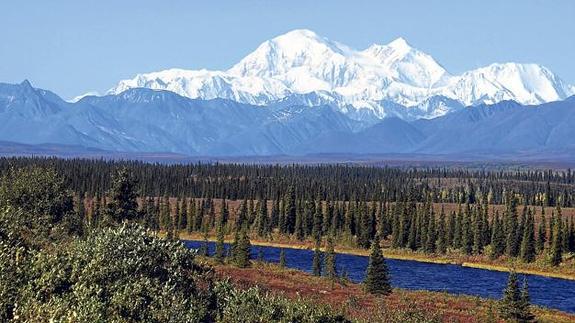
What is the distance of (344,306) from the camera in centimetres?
7356

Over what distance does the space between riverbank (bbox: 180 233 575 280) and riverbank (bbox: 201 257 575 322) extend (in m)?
45.0

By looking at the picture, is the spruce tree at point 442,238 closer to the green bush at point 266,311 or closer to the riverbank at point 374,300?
the riverbank at point 374,300

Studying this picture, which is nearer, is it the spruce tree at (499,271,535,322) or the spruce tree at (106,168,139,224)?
the spruce tree at (499,271,535,322)

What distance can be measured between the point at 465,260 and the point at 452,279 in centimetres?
3062

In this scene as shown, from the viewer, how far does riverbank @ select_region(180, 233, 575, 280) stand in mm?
149000

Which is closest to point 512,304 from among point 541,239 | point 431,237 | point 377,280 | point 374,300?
point 374,300

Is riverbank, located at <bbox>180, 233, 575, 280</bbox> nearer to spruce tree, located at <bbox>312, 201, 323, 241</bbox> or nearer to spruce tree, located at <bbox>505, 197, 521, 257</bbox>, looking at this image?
spruce tree, located at <bbox>505, 197, 521, 257</bbox>

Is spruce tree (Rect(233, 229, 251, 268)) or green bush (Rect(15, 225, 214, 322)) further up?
green bush (Rect(15, 225, 214, 322))

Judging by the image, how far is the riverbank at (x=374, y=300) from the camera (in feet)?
236

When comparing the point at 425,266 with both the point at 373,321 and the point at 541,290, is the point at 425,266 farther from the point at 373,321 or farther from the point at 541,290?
the point at 373,321

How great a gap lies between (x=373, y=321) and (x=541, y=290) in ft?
223

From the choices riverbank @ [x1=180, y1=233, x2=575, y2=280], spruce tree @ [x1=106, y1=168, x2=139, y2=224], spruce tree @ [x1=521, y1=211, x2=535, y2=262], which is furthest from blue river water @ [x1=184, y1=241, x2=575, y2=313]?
spruce tree @ [x1=106, y1=168, x2=139, y2=224]

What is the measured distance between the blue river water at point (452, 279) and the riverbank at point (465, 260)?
4.20 metres

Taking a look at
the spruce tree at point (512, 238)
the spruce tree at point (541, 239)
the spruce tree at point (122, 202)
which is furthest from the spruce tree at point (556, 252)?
the spruce tree at point (122, 202)
